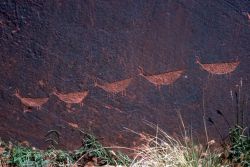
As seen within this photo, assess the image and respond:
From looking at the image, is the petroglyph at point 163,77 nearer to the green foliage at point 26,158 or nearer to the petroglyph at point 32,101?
the petroglyph at point 32,101

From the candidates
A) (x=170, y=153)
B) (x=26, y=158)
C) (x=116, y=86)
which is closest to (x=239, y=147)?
(x=170, y=153)

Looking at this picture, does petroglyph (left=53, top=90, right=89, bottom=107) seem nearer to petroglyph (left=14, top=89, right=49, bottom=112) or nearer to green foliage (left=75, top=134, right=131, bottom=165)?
petroglyph (left=14, top=89, right=49, bottom=112)

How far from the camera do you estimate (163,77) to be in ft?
12.3

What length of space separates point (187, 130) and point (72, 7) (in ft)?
4.55

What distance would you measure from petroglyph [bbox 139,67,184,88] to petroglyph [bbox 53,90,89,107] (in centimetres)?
51

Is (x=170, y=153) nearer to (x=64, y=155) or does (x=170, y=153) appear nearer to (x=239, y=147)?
(x=239, y=147)

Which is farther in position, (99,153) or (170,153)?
(99,153)

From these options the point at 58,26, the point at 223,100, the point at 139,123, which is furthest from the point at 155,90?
the point at 58,26

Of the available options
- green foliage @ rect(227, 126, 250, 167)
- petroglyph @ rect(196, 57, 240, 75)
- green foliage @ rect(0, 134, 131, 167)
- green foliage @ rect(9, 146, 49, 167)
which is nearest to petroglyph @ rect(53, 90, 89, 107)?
green foliage @ rect(0, 134, 131, 167)

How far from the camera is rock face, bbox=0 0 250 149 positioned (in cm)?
363

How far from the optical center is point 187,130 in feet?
12.5

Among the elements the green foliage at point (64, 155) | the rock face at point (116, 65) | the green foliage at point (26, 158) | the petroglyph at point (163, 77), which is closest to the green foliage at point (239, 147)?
the rock face at point (116, 65)

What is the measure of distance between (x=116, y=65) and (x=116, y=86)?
0.58 feet

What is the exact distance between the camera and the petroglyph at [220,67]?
371 centimetres
